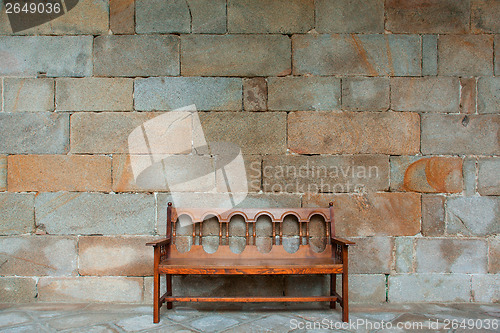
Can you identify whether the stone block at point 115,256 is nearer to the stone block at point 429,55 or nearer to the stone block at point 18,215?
the stone block at point 18,215

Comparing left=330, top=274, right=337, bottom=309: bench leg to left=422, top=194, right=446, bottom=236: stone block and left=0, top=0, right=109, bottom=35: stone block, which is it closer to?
left=422, top=194, right=446, bottom=236: stone block

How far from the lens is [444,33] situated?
3088mm

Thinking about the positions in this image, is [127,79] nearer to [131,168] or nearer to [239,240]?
[131,168]

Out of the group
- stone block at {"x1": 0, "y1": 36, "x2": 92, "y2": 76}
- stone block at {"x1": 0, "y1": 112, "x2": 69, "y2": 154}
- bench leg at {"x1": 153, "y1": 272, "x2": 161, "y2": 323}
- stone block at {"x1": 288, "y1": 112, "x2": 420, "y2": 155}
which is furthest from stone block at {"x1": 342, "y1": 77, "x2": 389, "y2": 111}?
stone block at {"x1": 0, "y1": 112, "x2": 69, "y2": 154}

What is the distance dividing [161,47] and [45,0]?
4.04 feet

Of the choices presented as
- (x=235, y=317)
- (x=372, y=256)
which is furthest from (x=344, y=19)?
(x=235, y=317)

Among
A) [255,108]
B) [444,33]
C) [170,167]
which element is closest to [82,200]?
[170,167]

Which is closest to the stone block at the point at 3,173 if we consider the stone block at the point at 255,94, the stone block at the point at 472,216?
the stone block at the point at 255,94

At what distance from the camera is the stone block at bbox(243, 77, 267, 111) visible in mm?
3059

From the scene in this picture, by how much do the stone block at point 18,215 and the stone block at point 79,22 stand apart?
1.56 meters

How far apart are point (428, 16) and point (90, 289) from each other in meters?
4.02

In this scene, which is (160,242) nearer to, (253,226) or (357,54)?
(253,226)

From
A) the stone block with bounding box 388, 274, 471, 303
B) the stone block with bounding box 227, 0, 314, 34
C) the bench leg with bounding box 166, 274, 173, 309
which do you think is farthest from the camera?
the stone block with bounding box 227, 0, 314, 34

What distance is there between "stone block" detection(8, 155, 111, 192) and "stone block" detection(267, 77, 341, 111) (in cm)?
167
